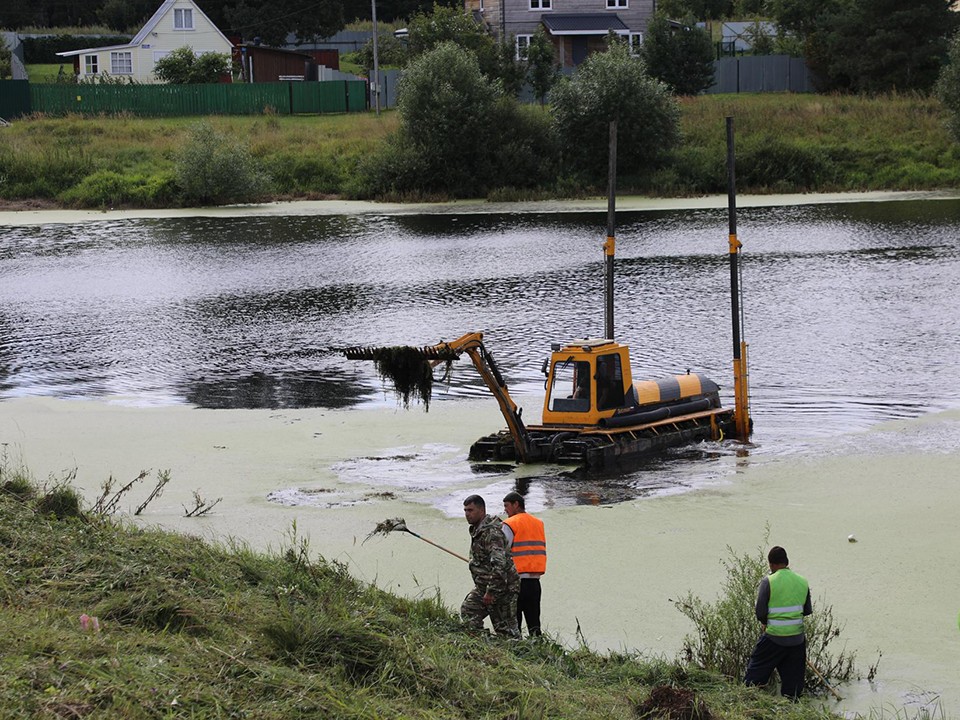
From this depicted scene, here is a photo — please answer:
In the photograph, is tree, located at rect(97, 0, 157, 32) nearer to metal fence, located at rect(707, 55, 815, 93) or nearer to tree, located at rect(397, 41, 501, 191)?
metal fence, located at rect(707, 55, 815, 93)

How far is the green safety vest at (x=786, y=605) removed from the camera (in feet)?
30.1

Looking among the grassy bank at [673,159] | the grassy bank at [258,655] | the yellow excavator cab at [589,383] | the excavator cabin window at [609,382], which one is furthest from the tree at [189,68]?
the grassy bank at [258,655]

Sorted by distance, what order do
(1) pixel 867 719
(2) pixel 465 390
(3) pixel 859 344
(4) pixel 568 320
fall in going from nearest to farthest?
1. (1) pixel 867 719
2. (2) pixel 465 390
3. (3) pixel 859 344
4. (4) pixel 568 320

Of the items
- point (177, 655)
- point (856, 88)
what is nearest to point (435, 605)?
point (177, 655)

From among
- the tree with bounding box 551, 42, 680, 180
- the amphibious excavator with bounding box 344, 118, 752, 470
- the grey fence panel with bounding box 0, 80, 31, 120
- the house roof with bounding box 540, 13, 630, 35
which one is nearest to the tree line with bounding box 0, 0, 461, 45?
the house roof with bounding box 540, 13, 630, 35

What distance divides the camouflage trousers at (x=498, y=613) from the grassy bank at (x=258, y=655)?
21 cm

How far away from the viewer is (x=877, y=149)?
5575cm

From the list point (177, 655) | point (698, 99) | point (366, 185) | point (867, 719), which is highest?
point (698, 99)

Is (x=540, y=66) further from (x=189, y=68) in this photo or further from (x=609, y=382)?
(x=609, y=382)

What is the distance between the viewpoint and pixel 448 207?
175 feet

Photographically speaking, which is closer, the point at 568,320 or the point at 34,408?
the point at 34,408

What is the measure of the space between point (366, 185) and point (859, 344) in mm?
33235

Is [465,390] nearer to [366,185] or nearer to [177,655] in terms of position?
[177,655]

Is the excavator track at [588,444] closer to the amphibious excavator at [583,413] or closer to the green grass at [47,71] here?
the amphibious excavator at [583,413]
